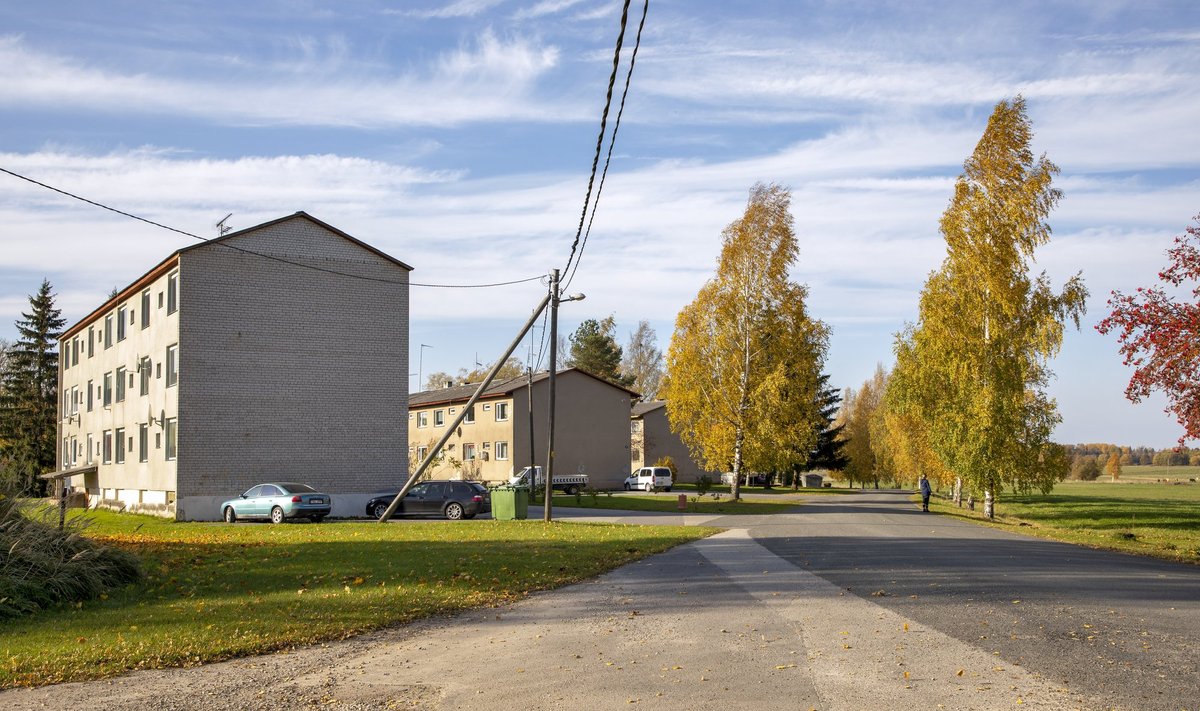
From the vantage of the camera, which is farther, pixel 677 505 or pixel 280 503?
pixel 677 505

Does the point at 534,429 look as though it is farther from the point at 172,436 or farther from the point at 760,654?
the point at 760,654

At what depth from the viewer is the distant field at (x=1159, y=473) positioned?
11556 cm

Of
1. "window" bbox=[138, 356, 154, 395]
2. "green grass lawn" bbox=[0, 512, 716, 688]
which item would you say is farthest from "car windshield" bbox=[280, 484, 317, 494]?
"window" bbox=[138, 356, 154, 395]

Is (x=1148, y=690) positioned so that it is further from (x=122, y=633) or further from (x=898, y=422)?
(x=898, y=422)

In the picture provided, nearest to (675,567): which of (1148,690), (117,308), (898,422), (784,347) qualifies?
(1148,690)

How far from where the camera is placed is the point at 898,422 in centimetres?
5981

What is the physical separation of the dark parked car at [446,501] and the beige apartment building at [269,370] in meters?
3.80

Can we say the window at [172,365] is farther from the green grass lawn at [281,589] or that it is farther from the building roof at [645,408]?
the building roof at [645,408]

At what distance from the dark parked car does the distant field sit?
95.8 m

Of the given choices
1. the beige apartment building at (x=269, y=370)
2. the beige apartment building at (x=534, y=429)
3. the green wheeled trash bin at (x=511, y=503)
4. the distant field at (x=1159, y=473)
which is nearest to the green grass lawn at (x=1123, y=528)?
the green wheeled trash bin at (x=511, y=503)

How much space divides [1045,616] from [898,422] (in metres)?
50.7

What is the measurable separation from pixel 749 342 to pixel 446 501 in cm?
1701

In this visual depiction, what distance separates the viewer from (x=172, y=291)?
1497 inches

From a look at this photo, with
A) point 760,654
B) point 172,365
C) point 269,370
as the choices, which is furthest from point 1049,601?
point 172,365
